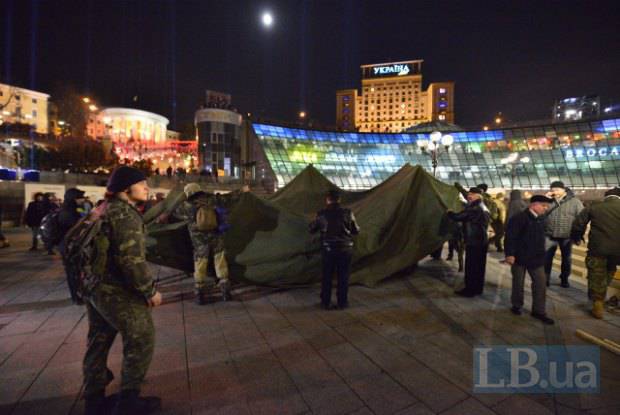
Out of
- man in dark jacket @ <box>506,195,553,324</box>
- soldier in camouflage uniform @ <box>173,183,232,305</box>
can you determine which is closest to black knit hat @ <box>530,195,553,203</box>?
man in dark jacket @ <box>506,195,553,324</box>

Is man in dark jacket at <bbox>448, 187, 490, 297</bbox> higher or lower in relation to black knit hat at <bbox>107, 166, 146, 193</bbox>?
lower

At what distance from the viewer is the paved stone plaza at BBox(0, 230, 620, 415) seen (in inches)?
101

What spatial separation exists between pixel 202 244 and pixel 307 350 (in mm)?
2620

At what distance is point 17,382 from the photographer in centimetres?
282

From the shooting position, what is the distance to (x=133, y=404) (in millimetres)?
2312

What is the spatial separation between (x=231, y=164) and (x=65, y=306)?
47.3 m

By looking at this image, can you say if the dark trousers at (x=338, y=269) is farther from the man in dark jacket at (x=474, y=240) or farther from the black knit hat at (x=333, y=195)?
the man in dark jacket at (x=474, y=240)

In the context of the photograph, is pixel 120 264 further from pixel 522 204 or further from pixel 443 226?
pixel 522 204

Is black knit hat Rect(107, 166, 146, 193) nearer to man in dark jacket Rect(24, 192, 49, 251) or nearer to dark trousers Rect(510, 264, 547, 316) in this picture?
dark trousers Rect(510, 264, 547, 316)

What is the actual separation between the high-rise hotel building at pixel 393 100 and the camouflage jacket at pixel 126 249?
109250 millimetres

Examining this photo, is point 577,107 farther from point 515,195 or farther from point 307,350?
point 307,350

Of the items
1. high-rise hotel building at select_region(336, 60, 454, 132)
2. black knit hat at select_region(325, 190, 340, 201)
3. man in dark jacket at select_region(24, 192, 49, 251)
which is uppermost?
high-rise hotel building at select_region(336, 60, 454, 132)

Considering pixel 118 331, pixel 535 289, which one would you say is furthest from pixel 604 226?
pixel 118 331

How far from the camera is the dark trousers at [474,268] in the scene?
5383mm
